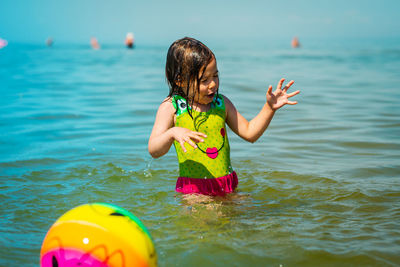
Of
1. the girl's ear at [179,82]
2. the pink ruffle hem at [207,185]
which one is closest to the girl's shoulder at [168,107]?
the girl's ear at [179,82]

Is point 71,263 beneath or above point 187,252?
above

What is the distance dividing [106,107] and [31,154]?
420 cm

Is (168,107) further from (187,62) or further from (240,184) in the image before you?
(240,184)

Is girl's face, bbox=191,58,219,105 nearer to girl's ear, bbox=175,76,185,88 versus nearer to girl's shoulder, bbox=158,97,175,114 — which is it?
girl's ear, bbox=175,76,185,88

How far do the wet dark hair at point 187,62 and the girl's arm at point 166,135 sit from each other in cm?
25

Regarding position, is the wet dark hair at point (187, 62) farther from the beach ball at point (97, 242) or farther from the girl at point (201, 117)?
the beach ball at point (97, 242)

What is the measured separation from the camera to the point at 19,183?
4918 mm

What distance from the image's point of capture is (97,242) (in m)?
2.49

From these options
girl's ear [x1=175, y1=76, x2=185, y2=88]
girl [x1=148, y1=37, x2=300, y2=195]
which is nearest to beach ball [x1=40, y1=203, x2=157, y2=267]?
girl [x1=148, y1=37, x2=300, y2=195]

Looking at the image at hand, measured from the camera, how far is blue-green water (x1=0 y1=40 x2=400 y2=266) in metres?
3.14

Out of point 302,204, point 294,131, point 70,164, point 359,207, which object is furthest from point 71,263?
point 294,131

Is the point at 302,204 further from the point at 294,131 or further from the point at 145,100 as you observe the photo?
the point at 145,100

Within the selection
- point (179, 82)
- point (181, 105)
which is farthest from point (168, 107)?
point (179, 82)

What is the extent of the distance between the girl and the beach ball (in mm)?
996
